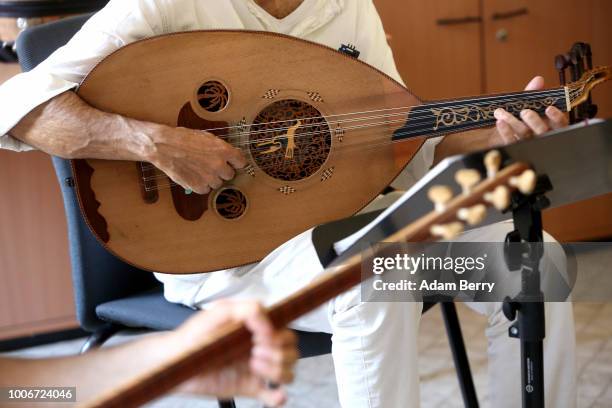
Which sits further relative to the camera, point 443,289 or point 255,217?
point 255,217

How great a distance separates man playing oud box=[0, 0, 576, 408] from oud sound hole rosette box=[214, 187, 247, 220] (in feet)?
0.14

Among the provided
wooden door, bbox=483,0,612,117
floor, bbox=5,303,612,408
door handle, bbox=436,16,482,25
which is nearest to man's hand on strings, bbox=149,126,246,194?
floor, bbox=5,303,612,408

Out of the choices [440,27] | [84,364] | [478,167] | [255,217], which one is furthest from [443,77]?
[84,364]

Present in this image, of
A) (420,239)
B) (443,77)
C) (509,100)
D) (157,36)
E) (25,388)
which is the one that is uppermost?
(443,77)

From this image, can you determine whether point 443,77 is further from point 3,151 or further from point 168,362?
point 168,362

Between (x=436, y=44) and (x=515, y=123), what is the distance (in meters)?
1.39

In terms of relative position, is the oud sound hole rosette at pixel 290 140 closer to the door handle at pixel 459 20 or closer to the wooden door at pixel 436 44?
the wooden door at pixel 436 44

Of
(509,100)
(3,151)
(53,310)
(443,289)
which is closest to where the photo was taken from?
(443,289)

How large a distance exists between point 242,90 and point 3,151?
1.27 metres

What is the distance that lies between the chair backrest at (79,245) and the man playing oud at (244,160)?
108 mm

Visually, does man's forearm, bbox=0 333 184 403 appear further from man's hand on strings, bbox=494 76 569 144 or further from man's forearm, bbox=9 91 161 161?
man's hand on strings, bbox=494 76 569 144

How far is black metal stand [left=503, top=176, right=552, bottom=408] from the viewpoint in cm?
112

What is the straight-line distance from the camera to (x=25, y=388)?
0.96 m

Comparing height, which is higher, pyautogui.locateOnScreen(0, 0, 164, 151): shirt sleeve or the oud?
pyautogui.locateOnScreen(0, 0, 164, 151): shirt sleeve
